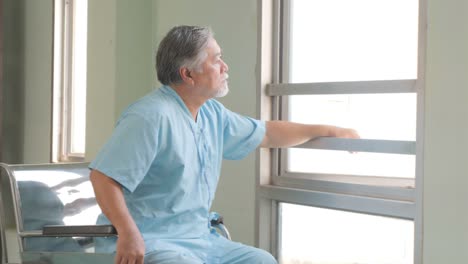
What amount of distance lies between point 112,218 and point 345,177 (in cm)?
96

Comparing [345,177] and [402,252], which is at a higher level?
[345,177]

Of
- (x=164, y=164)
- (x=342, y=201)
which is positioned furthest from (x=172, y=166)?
(x=342, y=201)

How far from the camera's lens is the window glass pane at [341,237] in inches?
79.7

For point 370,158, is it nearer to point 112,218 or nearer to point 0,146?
point 112,218

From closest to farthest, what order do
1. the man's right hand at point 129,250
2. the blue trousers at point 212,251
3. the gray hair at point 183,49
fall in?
the man's right hand at point 129,250 < the blue trousers at point 212,251 < the gray hair at point 183,49

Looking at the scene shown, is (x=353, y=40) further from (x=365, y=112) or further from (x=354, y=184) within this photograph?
(x=354, y=184)

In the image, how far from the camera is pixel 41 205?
197cm

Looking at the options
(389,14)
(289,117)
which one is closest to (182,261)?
(289,117)

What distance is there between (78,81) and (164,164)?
2.52 meters

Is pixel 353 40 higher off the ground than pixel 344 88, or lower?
higher

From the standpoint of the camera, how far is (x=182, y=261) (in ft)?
5.44

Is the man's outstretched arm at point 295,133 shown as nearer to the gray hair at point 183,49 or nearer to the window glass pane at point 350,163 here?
the window glass pane at point 350,163

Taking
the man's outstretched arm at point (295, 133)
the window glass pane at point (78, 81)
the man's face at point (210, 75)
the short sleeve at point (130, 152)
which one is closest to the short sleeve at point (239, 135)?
the man's outstretched arm at point (295, 133)

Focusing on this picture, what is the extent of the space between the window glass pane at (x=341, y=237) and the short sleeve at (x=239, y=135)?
1.43 feet
